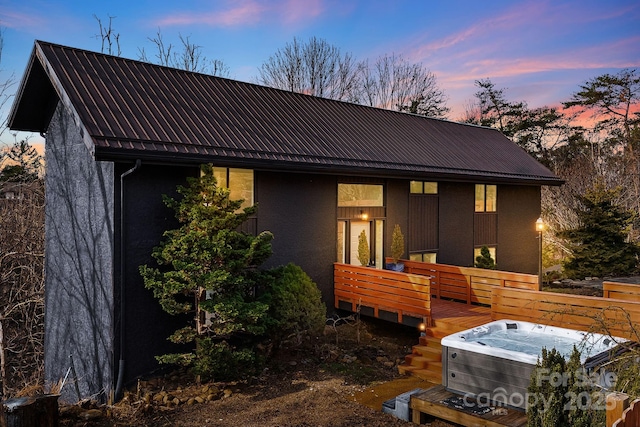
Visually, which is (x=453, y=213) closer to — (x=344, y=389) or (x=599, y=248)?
(x=599, y=248)

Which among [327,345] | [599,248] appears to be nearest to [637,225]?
[599,248]

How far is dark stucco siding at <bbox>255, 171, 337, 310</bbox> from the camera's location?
945cm

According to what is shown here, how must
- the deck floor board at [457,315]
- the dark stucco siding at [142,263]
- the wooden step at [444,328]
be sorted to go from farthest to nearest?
the deck floor board at [457,315] → the wooden step at [444,328] → the dark stucco siding at [142,263]

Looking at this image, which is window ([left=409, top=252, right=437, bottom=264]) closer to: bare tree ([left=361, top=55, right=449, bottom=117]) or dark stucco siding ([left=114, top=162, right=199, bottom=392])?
dark stucco siding ([left=114, top=162, right=199, bottom=392])

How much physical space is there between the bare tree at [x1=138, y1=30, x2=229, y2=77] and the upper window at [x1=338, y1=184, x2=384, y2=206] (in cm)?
1437

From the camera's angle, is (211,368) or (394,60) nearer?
(211,368)

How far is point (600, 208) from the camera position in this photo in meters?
16.3

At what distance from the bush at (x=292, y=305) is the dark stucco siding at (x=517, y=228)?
30.1 ft

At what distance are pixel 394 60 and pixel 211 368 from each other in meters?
27.0

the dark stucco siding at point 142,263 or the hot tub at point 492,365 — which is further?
the dark stucco siding at point 142,263

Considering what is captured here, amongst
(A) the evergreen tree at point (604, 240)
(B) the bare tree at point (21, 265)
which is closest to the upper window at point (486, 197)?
(A) the evergreen tree at point (604, 240)

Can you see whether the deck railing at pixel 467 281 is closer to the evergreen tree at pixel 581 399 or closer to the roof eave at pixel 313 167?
the roof eave at pixel 313 167

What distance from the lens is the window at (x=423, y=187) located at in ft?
40.8

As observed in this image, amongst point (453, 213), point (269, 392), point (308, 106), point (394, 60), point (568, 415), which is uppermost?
point (394, 60)
